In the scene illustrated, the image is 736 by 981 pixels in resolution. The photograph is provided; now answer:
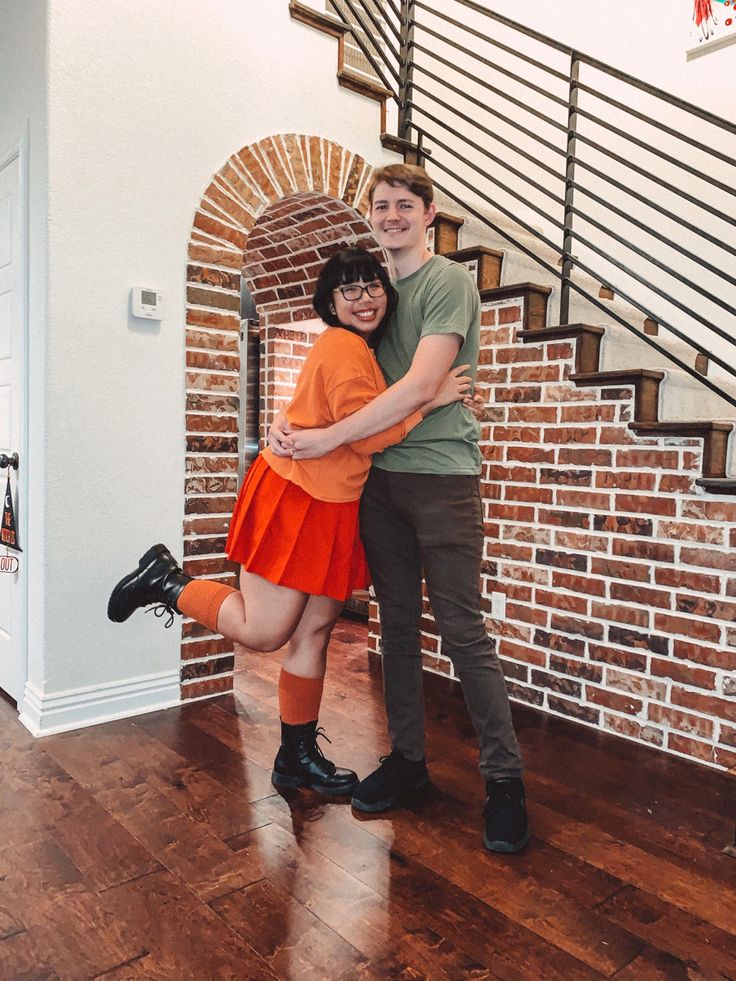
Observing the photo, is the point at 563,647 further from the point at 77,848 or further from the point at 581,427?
the point at 77,848

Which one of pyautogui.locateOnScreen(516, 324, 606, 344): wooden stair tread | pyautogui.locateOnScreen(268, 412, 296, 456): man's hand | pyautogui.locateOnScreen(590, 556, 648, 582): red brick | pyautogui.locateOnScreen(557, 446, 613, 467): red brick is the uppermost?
pyautogui.locateOnScreen(516, 324, 606, 344): wooden stair tread

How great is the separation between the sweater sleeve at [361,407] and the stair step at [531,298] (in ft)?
3.67

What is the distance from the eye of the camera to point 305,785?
6.59 feet

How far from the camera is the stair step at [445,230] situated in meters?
2.98

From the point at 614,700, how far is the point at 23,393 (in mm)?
2133

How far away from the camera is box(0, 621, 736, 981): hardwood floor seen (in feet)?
4.43

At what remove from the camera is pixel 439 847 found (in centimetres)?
173

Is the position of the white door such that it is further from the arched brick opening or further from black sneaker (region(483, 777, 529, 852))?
black sneaker (region(483, 777, 529, 852))

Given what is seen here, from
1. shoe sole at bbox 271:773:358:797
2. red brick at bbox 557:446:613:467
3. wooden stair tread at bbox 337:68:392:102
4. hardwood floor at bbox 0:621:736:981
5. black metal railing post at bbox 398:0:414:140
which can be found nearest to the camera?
hardwood floor at bbox 0:621:736:981

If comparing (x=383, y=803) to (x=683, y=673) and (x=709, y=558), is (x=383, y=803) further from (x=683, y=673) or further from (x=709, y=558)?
(x=709, y=558)

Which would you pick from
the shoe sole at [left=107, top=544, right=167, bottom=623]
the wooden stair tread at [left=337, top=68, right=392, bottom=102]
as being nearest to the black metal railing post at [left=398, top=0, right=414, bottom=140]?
the wooden stair tread at [left=337, top=68, right=392, bottom=102]

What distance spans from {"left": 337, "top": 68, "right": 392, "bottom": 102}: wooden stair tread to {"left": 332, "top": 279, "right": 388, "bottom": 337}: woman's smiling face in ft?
4.99

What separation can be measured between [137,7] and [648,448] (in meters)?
2.10

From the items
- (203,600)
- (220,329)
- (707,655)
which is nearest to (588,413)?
(707,655)
